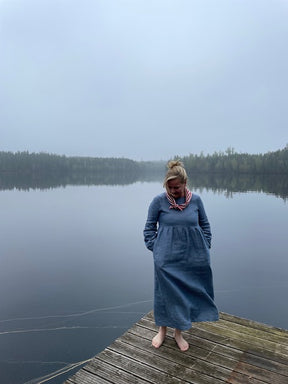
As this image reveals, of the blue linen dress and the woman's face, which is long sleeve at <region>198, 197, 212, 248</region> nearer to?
the blue linen dress

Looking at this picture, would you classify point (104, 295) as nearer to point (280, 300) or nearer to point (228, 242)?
point (280, 300)

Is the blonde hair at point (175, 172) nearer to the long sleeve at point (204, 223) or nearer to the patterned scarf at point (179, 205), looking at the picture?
the patterned scarf at point (179, 205)

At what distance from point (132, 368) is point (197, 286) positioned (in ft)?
3.58

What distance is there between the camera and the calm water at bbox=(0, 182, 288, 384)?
5062 millimetres

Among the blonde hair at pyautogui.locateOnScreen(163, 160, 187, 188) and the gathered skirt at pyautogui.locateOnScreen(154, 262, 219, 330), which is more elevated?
the blonde hair at pyautogui.locateOnScreen(163, 160, 187, 188)

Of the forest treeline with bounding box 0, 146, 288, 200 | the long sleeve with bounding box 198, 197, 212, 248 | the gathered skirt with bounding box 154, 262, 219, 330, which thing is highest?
the forest treeline with bounding box 0, 146, 288, 200

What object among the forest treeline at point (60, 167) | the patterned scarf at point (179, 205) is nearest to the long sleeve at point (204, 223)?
the patterned scarf at point (179, 205)

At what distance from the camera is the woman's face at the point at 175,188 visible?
2.78 metres

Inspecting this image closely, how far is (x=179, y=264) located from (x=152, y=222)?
21.4 inches

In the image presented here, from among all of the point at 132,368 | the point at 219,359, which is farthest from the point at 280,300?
the point at 132,368

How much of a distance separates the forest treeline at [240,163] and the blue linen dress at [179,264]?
81.8 m

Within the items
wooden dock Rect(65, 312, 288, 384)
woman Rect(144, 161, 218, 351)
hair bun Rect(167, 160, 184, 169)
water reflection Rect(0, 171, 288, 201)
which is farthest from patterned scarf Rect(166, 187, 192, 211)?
water reflection Rect(0, 171, 288, 201)

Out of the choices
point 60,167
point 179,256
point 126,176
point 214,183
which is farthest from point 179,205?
point 60,167

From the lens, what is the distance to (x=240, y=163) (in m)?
91.0
